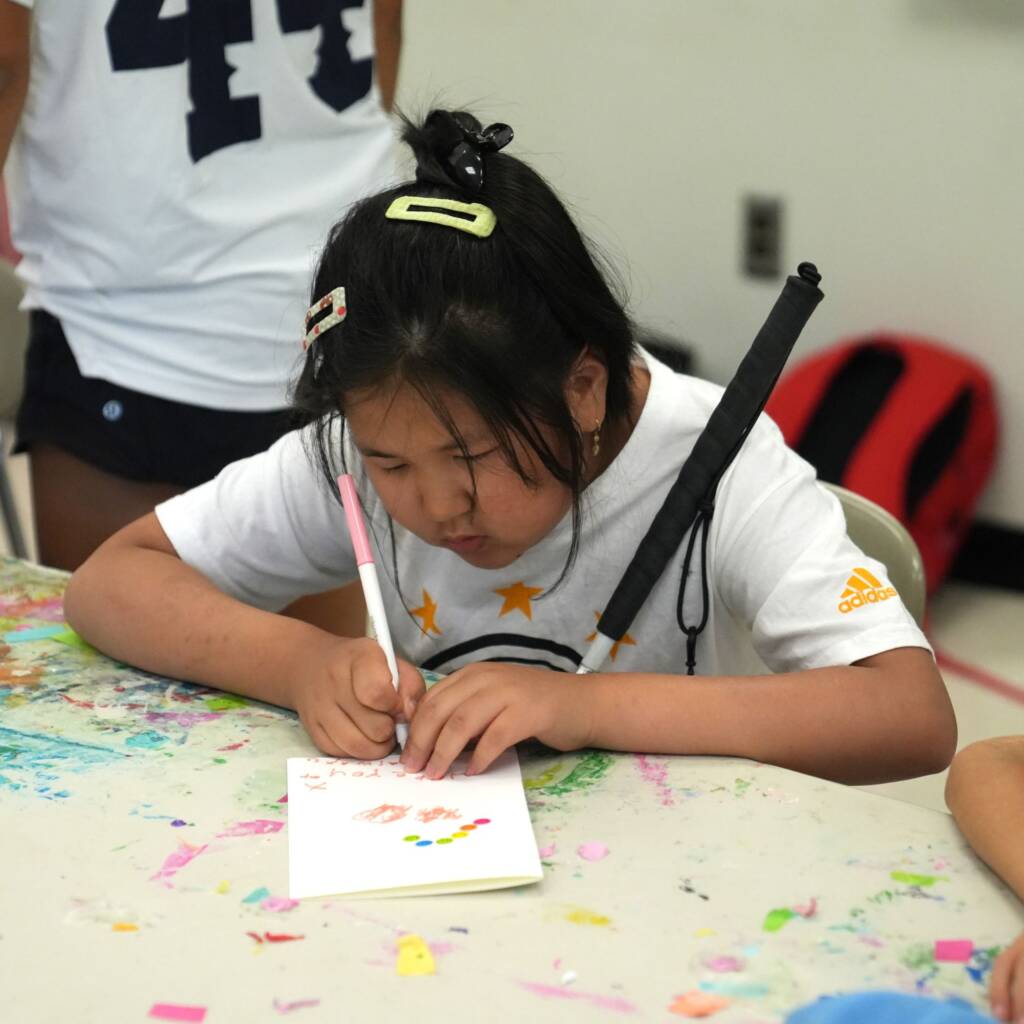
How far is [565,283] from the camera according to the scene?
1071mm

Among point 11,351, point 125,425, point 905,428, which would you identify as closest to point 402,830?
point 125,425

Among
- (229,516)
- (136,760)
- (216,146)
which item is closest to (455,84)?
(216,146)

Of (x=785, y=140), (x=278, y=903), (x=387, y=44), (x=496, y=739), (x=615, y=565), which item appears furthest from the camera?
(x=785, y=140)

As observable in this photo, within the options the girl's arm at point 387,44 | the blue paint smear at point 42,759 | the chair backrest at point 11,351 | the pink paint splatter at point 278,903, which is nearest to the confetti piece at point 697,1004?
the pink paint splatter at point 278,903

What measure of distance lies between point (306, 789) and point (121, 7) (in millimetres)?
814

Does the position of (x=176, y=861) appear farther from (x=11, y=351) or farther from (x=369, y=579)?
(x=11, y=351)

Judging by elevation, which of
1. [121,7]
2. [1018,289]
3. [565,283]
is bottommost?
[1018,289]

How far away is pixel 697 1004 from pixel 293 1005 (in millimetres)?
203

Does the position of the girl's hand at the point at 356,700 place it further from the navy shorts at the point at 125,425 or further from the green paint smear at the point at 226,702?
the navy shorts at the point at 125,425

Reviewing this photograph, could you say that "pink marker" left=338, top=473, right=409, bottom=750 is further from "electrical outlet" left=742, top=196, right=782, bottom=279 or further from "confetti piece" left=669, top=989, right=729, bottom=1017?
"electrical outlet" left=742, top=196, right=782, bottom=279

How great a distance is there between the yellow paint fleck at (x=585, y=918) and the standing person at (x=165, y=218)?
846mm

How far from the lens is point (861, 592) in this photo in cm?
108

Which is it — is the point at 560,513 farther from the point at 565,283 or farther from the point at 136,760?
the point at 136,760

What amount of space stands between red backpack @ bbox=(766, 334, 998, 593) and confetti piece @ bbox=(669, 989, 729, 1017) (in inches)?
77.0
